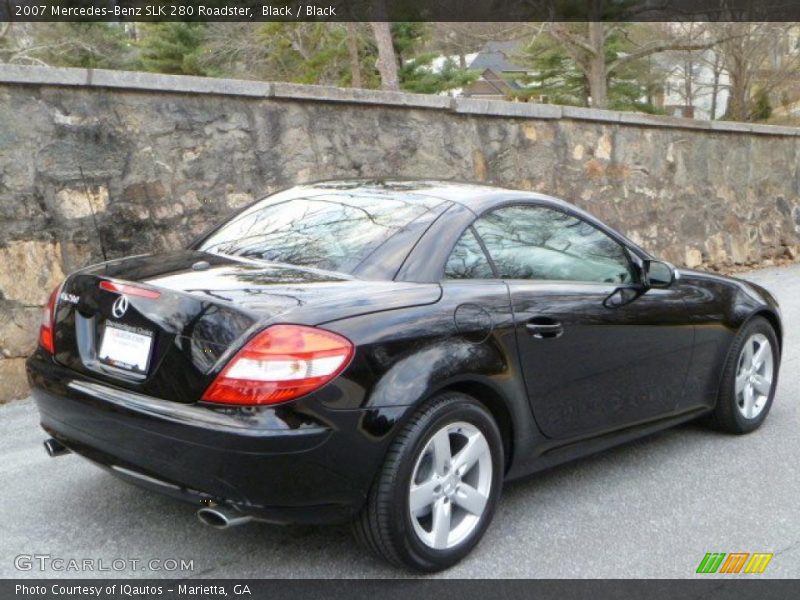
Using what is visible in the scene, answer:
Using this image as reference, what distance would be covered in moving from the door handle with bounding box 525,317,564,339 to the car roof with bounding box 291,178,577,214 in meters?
0.53

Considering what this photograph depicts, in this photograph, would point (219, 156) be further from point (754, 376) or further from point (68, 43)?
point (68, 43)

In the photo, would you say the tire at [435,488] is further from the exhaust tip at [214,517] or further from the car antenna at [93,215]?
the car antenna at [93,215]

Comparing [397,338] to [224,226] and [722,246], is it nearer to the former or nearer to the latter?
[224,226]

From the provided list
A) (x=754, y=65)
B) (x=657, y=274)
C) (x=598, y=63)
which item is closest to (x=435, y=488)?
(x=657, y=274)

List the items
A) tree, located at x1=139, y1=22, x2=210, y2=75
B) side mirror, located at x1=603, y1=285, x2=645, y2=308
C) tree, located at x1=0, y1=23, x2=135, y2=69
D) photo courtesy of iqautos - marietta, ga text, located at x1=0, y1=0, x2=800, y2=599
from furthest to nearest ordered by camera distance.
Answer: tree, located at x1=139, y1=22, x2=210, y2=75, tree, located at x1=0, y1=23, x2=135, y2=69, side mirror, located at x1=603, y1=285, x2=645, y2=308, photo courtesy of iqautos - marietta, ga text, located at x1=0, y1=0, x2=800, y2=599

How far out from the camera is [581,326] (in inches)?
157

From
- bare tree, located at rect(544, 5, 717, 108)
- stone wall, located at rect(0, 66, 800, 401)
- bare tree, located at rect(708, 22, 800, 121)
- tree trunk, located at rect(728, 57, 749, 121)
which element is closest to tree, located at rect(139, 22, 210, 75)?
bare tree, located at rect(544, 5, 717, 108)

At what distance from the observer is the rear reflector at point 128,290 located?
328cm

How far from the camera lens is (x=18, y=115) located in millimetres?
6059

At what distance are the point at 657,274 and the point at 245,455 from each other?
2.40 meters

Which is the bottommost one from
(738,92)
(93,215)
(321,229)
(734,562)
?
(734,562)

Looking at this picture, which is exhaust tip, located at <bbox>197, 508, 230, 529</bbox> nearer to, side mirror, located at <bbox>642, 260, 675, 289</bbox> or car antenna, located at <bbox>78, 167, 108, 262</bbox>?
side mirror, located at <bbox>642, 260, 675, 289</bbox>

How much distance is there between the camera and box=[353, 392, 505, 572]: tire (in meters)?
3.17

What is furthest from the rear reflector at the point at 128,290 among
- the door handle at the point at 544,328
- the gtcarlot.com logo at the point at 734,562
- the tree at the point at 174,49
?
the tree at the point at 174,49
